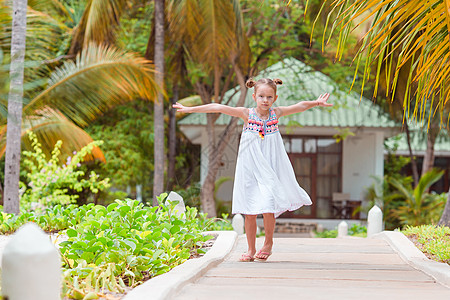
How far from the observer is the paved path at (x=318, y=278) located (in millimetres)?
3248

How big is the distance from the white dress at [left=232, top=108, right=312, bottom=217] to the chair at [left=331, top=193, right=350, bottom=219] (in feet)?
40.9

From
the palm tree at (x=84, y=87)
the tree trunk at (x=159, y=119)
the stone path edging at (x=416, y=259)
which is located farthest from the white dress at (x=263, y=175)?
the tree trunk at (x=159, y=119)

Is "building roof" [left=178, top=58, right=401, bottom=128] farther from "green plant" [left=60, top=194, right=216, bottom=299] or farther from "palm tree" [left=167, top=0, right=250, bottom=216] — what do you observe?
"green plant" [left=60, top=194, right=216, bottom=299]

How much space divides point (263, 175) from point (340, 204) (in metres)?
13.0

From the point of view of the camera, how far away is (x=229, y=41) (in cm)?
1205

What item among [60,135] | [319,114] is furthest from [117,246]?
[319,114]

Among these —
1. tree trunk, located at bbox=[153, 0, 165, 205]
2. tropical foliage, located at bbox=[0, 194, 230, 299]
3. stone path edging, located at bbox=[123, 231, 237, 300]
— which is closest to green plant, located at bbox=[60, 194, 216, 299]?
tropical foliage, located at bbox=[0, 194, 230, 299]

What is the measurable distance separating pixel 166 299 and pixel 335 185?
15.7m

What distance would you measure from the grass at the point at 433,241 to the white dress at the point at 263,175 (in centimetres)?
127

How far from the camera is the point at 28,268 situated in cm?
207

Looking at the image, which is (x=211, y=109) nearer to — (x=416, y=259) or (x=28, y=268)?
(x=416, y=259)

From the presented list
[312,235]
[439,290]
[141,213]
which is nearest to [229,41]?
[312,235]

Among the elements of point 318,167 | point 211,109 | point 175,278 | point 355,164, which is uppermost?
point 211,109

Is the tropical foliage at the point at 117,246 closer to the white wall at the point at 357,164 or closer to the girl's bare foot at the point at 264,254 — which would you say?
the girl's bare foot at the point at 264,254
